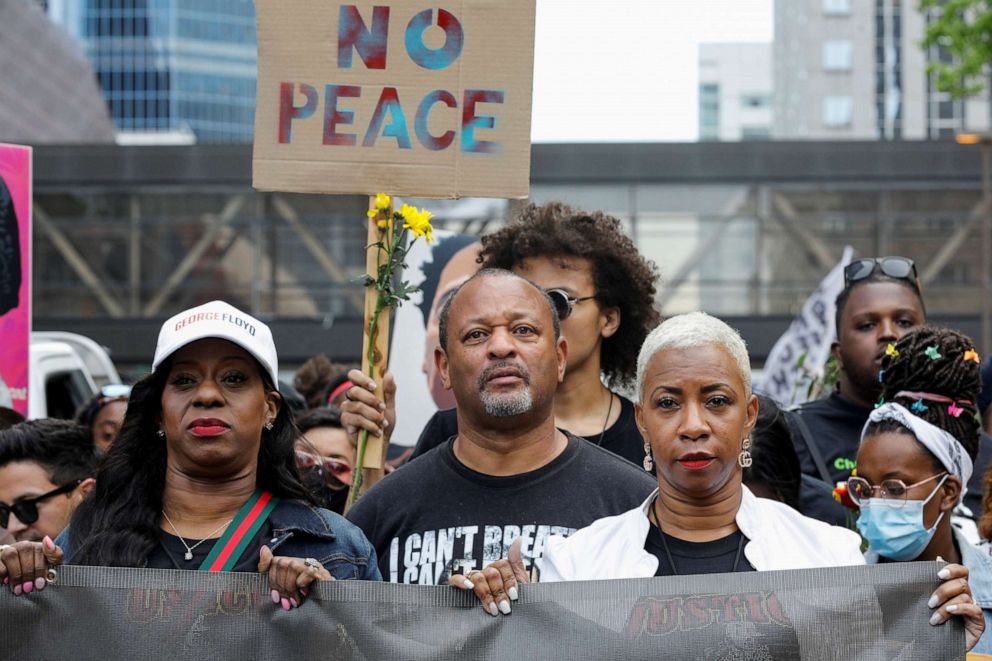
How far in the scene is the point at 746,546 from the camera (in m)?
3.44

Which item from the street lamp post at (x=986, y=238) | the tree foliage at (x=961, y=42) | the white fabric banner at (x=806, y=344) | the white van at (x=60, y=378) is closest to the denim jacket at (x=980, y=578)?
the white fabric banner at (x=806, y=344)

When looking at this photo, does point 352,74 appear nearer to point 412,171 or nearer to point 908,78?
point 412,171

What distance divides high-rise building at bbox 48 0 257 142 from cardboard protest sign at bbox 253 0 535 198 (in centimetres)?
10918

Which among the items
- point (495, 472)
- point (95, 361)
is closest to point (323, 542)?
point (495, 472)

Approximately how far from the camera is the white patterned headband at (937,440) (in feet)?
13.7

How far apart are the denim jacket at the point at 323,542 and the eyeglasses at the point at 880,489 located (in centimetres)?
143

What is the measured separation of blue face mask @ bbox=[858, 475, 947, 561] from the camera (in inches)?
160

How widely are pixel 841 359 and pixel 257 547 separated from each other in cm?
288

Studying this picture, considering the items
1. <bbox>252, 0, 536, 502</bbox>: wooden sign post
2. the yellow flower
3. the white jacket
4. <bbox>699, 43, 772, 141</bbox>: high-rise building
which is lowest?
the white jacket

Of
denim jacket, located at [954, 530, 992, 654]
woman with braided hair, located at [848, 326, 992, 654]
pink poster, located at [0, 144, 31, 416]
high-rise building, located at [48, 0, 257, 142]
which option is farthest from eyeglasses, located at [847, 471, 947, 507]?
high-rise building, located at [48, 0, 257, 142]

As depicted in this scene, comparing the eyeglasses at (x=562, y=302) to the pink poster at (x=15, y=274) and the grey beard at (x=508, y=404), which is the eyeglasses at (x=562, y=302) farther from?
the pink poster at (x=15, y=274)

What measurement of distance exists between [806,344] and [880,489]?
513 cm

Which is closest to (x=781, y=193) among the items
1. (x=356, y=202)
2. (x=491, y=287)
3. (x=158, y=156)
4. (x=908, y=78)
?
(x=356, y=202)

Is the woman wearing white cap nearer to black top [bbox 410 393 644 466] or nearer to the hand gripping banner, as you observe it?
the hand gripping banner
